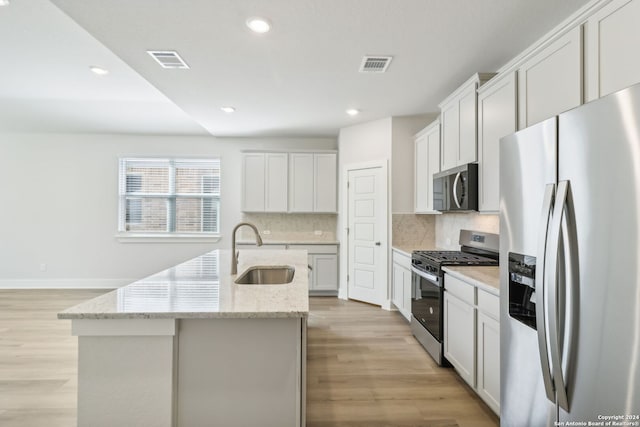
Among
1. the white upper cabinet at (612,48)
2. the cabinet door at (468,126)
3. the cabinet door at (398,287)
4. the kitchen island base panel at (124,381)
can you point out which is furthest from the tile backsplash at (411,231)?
the kitchen island base panel at (124,381)

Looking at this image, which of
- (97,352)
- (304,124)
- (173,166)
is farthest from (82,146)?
(97,352)

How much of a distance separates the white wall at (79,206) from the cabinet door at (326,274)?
172 cm

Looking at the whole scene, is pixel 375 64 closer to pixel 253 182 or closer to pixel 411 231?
pixel 411 231

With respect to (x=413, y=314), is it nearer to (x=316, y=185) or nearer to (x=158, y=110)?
(x=316, y=185)

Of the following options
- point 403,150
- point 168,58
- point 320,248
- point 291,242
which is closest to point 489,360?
point 403,150

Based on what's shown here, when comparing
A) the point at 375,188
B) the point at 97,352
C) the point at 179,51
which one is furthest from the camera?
the point at 375,188

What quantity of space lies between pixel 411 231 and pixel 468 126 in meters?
1.88

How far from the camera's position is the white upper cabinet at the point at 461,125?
2.78 metres

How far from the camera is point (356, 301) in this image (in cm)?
491

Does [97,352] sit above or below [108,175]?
below

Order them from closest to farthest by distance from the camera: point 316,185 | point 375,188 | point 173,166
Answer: point 375,188 < point 316,185 < point 173,166

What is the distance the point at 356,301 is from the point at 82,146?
5391mm

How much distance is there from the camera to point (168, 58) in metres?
2.74

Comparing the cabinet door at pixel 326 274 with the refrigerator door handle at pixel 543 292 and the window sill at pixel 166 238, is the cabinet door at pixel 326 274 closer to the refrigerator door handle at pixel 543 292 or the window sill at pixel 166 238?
the window sill at pixel 166 238
